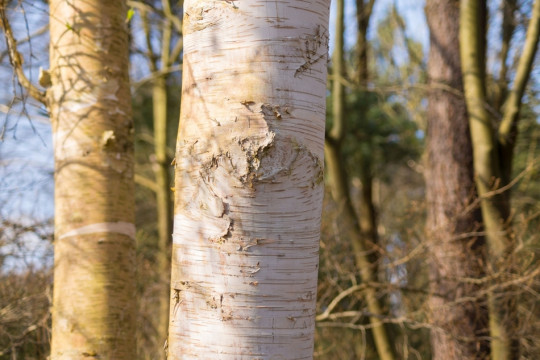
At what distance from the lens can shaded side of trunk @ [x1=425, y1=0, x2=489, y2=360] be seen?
5.20 m

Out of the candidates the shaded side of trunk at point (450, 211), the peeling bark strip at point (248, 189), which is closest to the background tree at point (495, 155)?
the shaded side of trunk at point (450, 211)

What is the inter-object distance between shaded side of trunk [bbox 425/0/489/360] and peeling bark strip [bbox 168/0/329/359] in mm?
4051

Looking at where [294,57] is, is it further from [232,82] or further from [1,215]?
[1,215]

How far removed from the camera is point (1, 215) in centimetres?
452

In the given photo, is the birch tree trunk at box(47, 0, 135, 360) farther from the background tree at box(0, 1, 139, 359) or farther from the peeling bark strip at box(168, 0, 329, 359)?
the peeling bark strip at box(168, 0, 329, 359)

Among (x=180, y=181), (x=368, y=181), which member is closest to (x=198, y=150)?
(x=180, y=181)

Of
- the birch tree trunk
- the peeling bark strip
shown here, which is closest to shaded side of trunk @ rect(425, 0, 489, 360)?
the birch tree trunk

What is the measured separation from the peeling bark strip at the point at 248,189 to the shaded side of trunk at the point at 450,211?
405 cm

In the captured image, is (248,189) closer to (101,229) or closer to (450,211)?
(101,229)

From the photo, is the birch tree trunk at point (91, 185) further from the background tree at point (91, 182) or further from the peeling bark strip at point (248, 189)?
the peeling bark strip at point (248, 189)

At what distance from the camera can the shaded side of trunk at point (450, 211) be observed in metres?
5.20

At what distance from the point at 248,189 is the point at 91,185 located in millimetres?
1539

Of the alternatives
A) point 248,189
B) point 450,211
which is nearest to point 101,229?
point 248,189

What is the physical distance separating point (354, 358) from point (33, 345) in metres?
4.86
